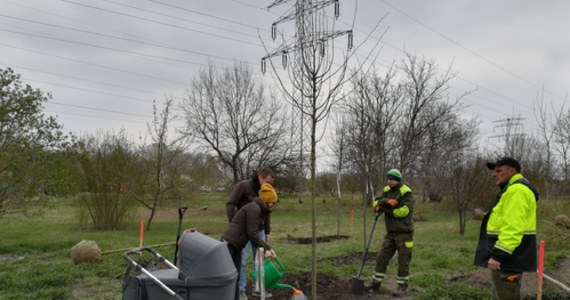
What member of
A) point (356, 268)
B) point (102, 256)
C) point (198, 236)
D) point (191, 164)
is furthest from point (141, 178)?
point (198, 236)

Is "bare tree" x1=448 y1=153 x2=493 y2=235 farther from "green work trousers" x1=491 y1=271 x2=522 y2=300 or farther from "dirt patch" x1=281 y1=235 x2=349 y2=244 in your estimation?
"green work trousers" x1=491 y1=271 x2=522 y2=300

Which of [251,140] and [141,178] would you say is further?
[251,140]

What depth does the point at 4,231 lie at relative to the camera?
597 inches

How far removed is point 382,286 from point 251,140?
2190 centimetres

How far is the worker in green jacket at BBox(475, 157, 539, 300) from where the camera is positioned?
412 cm

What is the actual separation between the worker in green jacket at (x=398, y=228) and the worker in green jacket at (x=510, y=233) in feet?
6.36

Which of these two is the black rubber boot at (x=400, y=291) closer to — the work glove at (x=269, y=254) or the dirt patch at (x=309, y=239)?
the work glove at (x=269, y=254)

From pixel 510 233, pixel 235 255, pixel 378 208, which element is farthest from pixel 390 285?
pixel 510 233

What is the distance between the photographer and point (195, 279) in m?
3.70

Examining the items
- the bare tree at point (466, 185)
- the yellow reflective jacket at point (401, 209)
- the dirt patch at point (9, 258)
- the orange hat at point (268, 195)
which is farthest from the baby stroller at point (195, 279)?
the bare tree at point (466, 185)

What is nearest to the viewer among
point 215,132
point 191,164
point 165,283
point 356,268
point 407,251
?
point 165,283

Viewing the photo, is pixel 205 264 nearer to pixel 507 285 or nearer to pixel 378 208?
pixel 507 285

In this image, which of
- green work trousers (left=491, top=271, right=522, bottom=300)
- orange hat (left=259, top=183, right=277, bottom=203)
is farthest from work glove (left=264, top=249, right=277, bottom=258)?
green work trousers (left=491, top=271, right=522, bottom=300)

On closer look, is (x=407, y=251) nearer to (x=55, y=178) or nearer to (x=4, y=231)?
(x=55, y=178)
